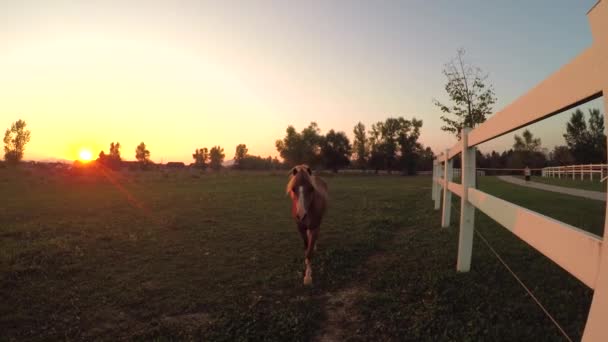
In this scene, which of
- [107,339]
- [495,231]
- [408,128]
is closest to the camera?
[107,339]

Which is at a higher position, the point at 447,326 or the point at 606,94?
the point at 606,94

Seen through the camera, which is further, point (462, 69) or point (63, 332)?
point (462, 69)

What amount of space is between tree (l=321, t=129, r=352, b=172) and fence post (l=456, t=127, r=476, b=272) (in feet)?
237

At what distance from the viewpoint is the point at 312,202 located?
6016 mm

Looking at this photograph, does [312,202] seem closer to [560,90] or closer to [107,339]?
[107,339]

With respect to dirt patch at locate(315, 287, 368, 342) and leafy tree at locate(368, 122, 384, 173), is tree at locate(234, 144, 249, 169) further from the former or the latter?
dirt patch at locate(315, 287, 368, 342)

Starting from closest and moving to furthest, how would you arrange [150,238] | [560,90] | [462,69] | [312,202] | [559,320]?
[560,90] → [559,320] → [312,202] → [150,238] → [462,69]

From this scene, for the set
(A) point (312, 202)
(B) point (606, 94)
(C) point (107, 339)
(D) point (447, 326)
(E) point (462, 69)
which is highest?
(E) point (462, 69)

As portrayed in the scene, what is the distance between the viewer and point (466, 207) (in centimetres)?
463

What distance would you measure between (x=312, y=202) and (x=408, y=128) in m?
76.9

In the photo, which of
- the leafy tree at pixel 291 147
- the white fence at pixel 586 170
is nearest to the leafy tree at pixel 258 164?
the leafy tree at pixel 291 147

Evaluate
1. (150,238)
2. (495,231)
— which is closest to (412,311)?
(495,231)

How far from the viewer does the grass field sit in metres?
3.56

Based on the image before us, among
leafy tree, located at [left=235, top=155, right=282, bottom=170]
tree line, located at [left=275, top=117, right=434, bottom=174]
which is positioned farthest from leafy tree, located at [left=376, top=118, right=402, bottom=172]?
leafy tree, located at [left=235, top=155, right=282, bottom=170]
